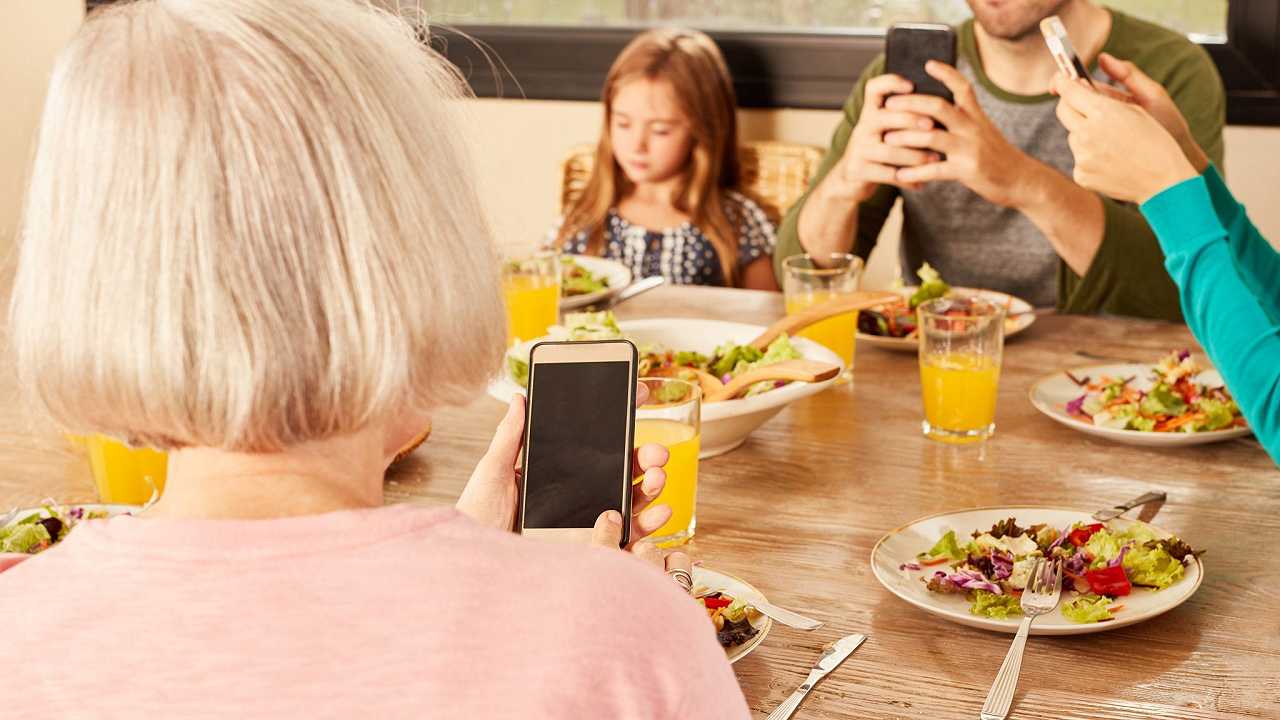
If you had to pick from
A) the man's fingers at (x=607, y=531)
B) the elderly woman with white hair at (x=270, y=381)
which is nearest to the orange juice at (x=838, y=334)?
the man's fingers at (x=607, y=531)

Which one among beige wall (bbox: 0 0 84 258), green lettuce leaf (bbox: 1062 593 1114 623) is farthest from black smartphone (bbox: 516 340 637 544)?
beige wall (bbox: 0 0 84 258)

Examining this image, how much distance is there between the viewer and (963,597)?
3.52ft

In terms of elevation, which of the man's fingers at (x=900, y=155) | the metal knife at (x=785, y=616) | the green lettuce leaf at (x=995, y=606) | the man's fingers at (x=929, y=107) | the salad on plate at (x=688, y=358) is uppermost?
the man's fingers at (x=929, y=107)

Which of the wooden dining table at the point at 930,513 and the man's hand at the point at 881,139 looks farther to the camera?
Result: the man's hand at the point at 881,139

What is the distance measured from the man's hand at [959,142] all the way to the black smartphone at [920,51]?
1 cm

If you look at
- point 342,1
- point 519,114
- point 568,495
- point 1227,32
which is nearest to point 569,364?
point 568,495

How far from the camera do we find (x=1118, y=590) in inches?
41.9

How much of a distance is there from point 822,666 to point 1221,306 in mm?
630

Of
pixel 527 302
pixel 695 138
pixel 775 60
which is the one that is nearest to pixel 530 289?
pixel 527 302

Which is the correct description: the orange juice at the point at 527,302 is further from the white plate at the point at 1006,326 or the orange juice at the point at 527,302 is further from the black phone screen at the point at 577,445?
the black phone screen at the point at 577,445

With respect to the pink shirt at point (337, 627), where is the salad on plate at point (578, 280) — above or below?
below

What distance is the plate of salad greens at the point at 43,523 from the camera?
114cm

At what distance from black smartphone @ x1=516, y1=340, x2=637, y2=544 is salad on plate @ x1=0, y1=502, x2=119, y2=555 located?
45 centimetres

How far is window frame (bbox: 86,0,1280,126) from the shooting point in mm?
2848
